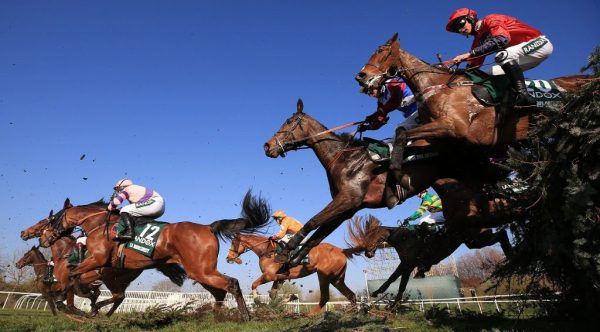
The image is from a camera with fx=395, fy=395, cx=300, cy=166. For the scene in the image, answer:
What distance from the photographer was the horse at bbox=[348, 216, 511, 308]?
6559 millimetres

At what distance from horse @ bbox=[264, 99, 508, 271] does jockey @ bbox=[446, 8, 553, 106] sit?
3.89 ft

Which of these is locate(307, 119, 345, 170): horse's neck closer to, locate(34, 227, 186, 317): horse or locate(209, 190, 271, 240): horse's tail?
locate(209, 190, 271, 240): horse's tail

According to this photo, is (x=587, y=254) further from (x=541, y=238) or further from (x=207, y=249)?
(x=207, y=249)

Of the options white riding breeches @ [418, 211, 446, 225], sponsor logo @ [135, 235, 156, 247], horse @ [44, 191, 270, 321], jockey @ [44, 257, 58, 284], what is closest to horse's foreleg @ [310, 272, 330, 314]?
horse @ [44, 191, 270, 321]

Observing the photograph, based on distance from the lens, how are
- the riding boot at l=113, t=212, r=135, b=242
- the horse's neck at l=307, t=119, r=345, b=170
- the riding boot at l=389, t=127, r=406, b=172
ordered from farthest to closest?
1. the riding boot at l=113, t=212, r=135, b=242
2. the horse's neck at l=307, t=119, r=345, b=170
3. the riding boot at l=389, t=127, r=406, b=172

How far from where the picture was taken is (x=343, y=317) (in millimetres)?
5289

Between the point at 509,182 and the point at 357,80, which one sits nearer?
the point at 509,182

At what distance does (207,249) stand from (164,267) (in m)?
1.95

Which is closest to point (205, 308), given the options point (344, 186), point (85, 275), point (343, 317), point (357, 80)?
point (85, 275)

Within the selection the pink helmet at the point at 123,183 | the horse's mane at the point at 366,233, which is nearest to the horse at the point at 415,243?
the horse's mane at the point at 366,233

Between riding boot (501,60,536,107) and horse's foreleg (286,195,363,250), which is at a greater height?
riding boot (501,60,536,107)

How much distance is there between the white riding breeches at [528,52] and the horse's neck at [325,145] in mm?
2238

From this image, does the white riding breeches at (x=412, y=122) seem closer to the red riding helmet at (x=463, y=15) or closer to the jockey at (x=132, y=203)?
the red riding helmet at (x=463, y=15)

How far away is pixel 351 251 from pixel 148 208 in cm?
505
